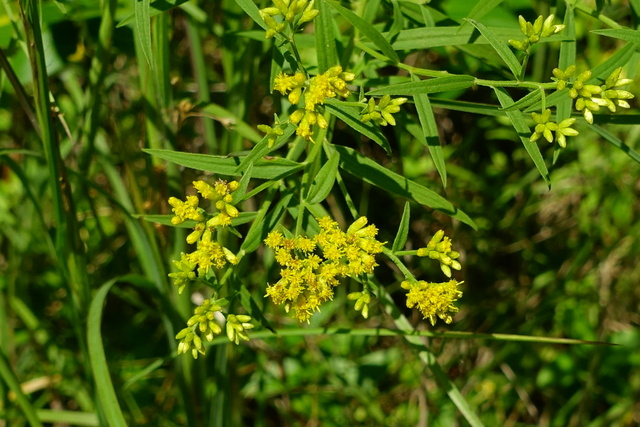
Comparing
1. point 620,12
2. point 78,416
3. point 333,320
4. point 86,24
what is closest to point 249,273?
point 333,320

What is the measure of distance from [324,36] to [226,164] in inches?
15.3

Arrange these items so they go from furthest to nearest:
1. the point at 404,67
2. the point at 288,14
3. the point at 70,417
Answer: the point at 70,417
the point at 404,67
the point at 288,14

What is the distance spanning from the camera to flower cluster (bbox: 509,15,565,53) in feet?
4.84

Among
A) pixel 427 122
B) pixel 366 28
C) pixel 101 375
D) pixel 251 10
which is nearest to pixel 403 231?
pixel 427 122

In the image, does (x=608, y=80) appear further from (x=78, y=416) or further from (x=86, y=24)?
(x=78, y=416)

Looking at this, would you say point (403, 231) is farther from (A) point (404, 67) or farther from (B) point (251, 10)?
(B) point (251, 10)

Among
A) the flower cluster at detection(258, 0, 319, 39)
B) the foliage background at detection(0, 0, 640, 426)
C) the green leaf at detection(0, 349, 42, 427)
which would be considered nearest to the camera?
the flower cluster at detection(258, 0, 319, 39)

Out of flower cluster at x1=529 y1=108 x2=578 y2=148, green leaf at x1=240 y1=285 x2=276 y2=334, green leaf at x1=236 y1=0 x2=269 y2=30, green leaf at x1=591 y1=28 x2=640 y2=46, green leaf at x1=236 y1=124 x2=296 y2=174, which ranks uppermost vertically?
green leaf at x1=236 y1=0 x2=269 y2=30

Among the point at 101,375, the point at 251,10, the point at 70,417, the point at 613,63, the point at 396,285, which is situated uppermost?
the point at 251,10

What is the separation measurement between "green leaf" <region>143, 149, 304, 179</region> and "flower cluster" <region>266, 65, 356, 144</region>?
0.13 metres

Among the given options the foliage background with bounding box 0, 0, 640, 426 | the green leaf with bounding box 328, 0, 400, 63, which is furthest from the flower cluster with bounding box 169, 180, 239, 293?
the foliage background with bounding box 0, 0, 640, 426

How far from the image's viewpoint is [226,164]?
Result: 1.53m

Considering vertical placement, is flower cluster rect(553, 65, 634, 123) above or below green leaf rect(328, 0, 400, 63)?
below

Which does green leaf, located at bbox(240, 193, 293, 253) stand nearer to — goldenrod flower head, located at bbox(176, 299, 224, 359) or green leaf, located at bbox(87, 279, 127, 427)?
goldenrod flower head, located at bbox(176, 299, 224, 359)
